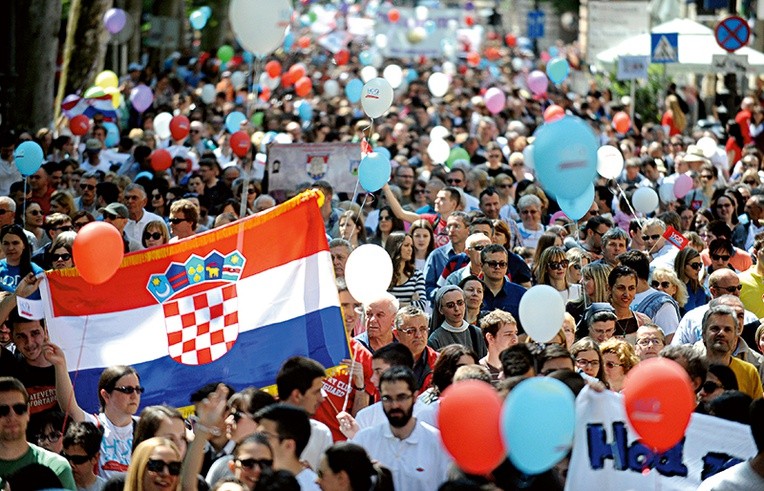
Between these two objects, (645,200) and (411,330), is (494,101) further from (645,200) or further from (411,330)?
(411,330)

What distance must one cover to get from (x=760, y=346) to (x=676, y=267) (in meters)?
2.14

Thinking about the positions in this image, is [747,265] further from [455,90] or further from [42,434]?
[455,90]

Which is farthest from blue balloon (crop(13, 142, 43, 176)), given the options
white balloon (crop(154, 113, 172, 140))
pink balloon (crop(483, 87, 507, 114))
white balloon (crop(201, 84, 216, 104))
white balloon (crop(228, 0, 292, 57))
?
white balloon (crop(201, 84, 216, 104))

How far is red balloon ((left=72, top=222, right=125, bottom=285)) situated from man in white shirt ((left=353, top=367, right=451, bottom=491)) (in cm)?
203

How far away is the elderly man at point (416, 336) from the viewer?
8.64 m

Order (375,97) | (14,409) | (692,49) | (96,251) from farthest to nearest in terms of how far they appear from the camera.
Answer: (692,49) → (375,97) → (96,251) → (14,409)

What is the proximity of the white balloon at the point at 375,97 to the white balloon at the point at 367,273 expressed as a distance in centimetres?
455

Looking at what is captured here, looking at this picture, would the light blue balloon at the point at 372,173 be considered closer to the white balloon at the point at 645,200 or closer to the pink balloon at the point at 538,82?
the white balloon at the point at 645,200

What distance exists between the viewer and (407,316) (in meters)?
8.65

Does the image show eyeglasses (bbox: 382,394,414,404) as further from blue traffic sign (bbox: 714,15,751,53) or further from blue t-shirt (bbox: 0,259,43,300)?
blue traffic sign (bbox: 714,15,751,53)

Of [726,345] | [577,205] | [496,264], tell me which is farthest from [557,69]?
[726,345]

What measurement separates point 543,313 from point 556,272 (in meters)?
2.26

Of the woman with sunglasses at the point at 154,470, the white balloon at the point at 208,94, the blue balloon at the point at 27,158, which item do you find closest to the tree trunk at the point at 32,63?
the white balloon at the point at 208,94

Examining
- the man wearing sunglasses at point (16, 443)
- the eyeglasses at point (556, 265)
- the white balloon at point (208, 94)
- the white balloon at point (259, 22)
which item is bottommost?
the man wearing sunglasses at point (16, 443)
